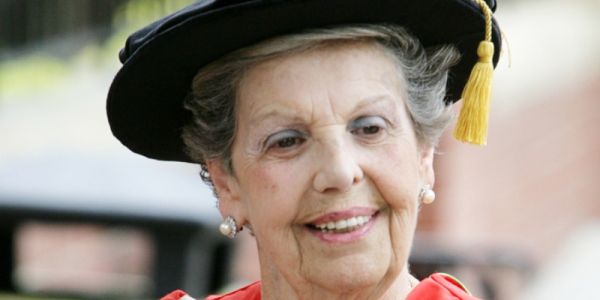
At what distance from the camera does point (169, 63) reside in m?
4.00

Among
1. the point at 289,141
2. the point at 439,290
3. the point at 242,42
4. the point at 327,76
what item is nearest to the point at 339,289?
the point at 439,290

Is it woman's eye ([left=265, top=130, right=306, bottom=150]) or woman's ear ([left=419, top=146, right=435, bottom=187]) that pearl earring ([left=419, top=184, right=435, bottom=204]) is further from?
woman's eye ([left=265, top=130, right=306, bottom=150])

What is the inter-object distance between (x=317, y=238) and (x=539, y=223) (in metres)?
8.40

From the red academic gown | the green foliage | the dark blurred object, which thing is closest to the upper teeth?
the red academic gown

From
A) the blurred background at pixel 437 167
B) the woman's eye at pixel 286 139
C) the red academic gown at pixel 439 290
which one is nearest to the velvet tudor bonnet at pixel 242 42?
the woman's eye at pixel 286 139

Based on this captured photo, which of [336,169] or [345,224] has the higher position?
[336,169]

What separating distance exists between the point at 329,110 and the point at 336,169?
0.15 m

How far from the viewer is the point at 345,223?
3.82 metres

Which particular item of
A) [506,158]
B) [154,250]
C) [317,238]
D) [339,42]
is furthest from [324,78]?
[506,158]

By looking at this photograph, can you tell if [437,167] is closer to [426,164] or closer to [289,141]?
[426,164]

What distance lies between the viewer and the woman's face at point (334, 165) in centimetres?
382

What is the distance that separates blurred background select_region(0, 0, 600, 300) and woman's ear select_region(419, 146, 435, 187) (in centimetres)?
521

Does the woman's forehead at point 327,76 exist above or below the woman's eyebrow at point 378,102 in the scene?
above

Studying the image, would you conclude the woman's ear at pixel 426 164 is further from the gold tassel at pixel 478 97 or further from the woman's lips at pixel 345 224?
the woman's lips at pixel 345 224
